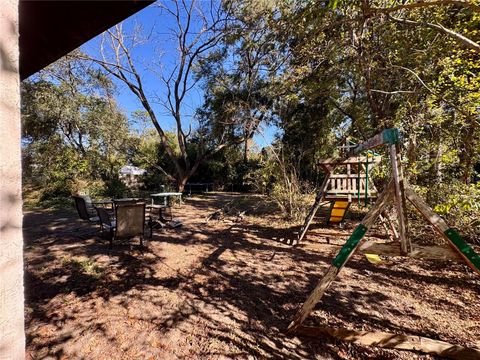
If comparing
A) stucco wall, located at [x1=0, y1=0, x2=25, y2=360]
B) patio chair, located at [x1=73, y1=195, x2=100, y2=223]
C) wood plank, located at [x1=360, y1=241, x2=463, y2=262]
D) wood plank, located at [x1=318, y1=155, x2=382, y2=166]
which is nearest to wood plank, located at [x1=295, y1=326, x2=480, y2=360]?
wood plank, located at [x1=360, y1=241, x2=463, y2=262]

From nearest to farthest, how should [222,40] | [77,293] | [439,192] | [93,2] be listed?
[93,2] < [77,293] < [439,192] < [222,40]

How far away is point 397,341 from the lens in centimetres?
214

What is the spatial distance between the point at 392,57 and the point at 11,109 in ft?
23.8

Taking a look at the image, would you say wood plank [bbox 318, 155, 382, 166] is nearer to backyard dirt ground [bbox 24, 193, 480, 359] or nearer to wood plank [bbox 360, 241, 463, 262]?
backyard dirt ground [bbox 24, 193, 480, 359]

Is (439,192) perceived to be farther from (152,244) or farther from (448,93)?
(152,244)

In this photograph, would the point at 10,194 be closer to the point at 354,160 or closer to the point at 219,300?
the point at 219,300

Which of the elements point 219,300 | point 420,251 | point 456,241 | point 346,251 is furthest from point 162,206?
point 456,241

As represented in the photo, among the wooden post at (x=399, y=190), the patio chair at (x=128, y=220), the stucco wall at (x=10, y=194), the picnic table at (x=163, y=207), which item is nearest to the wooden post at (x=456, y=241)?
the wooden post at (x=399, y=190)

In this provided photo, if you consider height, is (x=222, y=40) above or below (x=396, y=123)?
above

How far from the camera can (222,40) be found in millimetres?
11320

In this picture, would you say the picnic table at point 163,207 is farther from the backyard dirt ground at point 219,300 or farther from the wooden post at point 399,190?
the wooden post at point 399,190

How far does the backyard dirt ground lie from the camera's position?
219 centimetres

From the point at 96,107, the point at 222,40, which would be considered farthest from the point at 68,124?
the point at 222,40

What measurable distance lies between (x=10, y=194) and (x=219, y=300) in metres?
2.77
